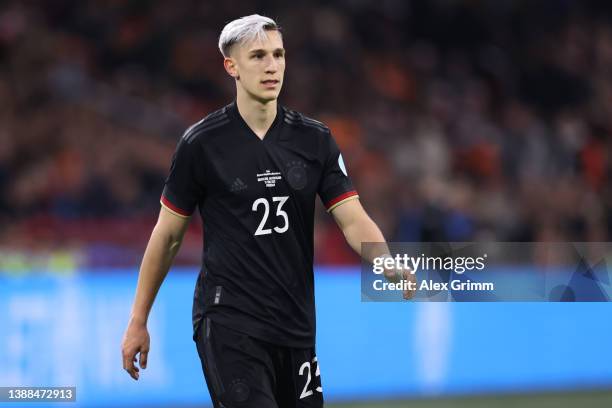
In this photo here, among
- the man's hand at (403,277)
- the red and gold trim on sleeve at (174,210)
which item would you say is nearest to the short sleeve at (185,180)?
the red and gold trim on sleeve at (174,210)

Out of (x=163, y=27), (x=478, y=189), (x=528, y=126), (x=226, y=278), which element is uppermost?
(x=163, y=27)

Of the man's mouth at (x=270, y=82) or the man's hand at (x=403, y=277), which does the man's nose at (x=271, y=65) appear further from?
the man's hand at (x=403, y=277)

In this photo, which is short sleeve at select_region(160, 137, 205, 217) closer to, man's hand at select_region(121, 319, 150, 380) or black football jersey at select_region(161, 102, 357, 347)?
black football jersey at select_region(161, 102, 357, 347)

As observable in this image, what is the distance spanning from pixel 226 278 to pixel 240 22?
→ 3.34ft

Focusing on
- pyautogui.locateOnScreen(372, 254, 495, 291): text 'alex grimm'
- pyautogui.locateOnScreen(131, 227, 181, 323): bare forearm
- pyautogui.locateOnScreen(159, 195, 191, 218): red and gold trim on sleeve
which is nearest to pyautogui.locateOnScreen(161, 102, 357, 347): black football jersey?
pyautogui.locateOnScreen(159, 195, 191, 218): red and gold trim on sleeve

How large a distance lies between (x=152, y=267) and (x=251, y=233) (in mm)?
446

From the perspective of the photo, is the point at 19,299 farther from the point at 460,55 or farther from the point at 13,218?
the point at 460,55

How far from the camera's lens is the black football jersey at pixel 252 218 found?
14.6 ft

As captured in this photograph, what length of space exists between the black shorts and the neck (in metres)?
0.79

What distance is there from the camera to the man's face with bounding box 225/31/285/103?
14.7 feet

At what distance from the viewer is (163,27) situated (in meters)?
13.0

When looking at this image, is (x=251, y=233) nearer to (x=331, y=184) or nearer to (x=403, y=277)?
(x=331, y=184)

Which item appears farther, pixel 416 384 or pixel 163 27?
pixel 163 27

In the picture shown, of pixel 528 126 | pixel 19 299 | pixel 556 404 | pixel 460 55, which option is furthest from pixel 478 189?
pixel 19 299
